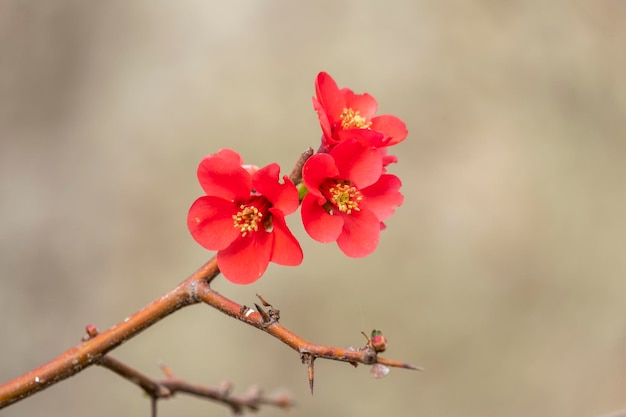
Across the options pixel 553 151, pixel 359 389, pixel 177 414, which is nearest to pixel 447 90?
pixel 553 151

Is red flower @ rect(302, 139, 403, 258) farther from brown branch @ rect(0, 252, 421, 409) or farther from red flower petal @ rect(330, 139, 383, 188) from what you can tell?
brown branch @ rect(0, 252, 421, 409)

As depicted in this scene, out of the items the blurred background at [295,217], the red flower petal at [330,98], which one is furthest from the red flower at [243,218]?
the blurred background at [295,217]

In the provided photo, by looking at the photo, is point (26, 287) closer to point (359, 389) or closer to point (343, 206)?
point (359, 389)

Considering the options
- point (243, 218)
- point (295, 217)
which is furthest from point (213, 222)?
→ point (295, 217)

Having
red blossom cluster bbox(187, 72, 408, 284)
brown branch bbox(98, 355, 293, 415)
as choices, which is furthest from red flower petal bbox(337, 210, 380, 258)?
brown branch bbox(98, 355, 293, 415)

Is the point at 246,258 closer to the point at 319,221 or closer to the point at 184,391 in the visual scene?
the point at 319,221

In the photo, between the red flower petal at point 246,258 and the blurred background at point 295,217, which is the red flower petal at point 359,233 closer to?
the red flower petal at point 246,258
